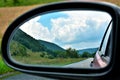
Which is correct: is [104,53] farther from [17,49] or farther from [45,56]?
[17,49]

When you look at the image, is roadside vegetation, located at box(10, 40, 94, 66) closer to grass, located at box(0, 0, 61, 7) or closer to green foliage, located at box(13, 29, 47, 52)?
green foliage, located at box(13, 29, 47, 52)

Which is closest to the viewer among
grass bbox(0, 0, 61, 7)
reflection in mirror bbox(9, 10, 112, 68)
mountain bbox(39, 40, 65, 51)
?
reflection in mirror bbox(9, 10, 112, 68)

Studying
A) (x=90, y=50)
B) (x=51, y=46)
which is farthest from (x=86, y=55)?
(x=51, y=46)

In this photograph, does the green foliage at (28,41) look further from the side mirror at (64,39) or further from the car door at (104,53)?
the car door at (104,53)

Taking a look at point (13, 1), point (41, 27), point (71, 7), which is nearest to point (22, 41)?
point (41, 27)

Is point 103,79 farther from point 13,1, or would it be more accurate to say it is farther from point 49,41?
point 13,1

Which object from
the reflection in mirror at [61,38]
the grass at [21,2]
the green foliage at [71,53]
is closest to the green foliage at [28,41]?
the reflection in mirror at [61,38]

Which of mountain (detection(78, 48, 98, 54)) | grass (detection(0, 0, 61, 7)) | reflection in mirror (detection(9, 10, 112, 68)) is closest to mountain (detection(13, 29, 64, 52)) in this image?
reflection in mirror (detection(9, 10, 112, 68))

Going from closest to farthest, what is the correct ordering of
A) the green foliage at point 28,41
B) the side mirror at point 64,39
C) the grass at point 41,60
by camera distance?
1. the side mirror at point 64,39
2. the grass at point 41,60
3. the green foliage at point 28,41

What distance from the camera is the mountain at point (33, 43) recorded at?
2.76m

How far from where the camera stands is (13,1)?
200ft

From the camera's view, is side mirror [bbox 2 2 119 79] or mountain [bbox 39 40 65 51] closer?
side mirror [bbox 2 2 119 79]

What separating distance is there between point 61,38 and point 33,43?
430mm

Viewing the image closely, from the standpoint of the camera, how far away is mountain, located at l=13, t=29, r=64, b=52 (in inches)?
109
